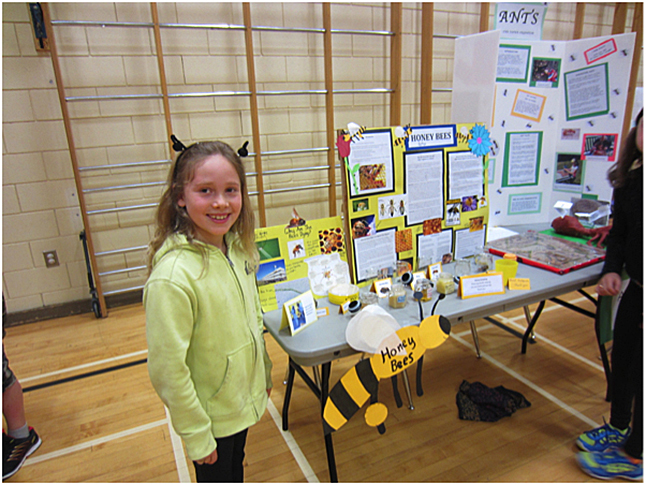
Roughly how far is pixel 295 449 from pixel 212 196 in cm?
122

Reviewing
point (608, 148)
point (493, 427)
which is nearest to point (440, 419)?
point (493, 427)

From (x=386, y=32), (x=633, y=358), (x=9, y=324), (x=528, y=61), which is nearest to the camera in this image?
(x=633, y=358)

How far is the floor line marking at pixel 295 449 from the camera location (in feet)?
5.04

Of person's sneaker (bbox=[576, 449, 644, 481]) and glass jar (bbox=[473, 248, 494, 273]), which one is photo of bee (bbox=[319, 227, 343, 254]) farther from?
person's sneaker (bbox=[576, 449, 644, 481])

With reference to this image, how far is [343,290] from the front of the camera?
4.84 feet

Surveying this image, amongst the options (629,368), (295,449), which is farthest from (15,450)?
(629,368)

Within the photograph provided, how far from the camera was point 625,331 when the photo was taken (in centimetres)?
148

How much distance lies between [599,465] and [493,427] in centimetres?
39

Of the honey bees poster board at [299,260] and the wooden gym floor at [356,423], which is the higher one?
the honey bees poster board at [299,260]

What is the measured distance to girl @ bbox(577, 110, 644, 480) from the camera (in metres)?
1.38

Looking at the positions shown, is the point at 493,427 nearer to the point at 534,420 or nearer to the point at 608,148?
the point at 534,420

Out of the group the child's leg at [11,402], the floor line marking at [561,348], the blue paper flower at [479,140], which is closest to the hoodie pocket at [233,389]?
the child's leg at [11,402]

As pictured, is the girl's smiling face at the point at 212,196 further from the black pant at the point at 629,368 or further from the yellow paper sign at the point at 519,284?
the black pant at the point at 629,368

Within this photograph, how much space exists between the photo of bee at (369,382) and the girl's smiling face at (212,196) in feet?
1.83
